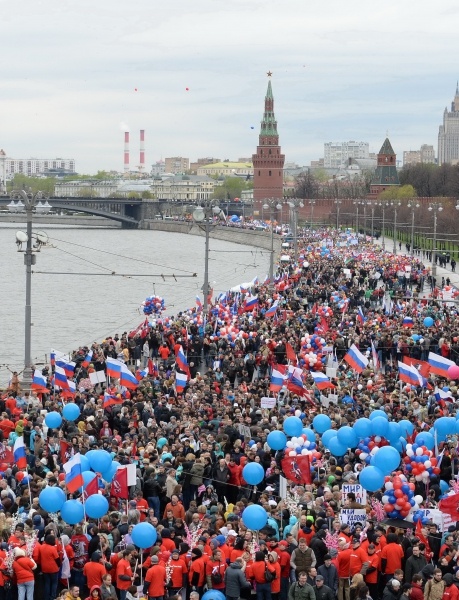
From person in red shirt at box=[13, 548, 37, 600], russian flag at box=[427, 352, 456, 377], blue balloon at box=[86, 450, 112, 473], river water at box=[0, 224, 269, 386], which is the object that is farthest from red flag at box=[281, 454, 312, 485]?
river water at box=[0, 224, 269, 386]

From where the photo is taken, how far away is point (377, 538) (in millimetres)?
11023

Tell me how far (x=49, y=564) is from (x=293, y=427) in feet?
13.6

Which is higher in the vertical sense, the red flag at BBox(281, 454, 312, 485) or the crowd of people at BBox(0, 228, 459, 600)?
the red flag at BBox(281, 454, 312, 485)

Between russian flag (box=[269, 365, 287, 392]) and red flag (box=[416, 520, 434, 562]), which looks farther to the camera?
russian flag (box=[269, 365, 287, 392])

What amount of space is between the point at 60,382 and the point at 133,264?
185 feet

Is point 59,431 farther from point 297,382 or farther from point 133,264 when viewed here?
point 133,264

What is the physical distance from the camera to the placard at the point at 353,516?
1141 cm

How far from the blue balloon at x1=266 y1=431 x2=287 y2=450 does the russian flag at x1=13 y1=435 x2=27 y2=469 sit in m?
2.72

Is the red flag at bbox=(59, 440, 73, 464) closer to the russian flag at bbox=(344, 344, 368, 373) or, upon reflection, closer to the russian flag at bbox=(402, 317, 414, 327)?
the russian flag at bbox=(344, 344, 368, 373)

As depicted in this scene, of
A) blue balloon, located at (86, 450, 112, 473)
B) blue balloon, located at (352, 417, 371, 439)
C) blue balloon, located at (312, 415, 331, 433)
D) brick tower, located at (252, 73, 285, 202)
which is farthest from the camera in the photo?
brick tower, located at (252, 73, 285, 202)

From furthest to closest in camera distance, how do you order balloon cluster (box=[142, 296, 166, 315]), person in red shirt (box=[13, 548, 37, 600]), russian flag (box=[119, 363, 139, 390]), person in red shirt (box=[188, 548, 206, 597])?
balloon cluster (box=[142, 296, 166, 315]) → russian flag (box=[119, 363, 139, 390]) → person in red shirt (box=[13, 548, 37, 600]) → person in red shirt (box=[188, 548, 206, 597])

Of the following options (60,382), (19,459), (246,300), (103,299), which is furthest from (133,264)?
(19,459)

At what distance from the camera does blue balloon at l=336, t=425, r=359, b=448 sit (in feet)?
44.9

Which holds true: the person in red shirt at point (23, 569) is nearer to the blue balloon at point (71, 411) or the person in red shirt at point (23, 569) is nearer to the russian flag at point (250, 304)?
the blue balloon at point (71, 411)
